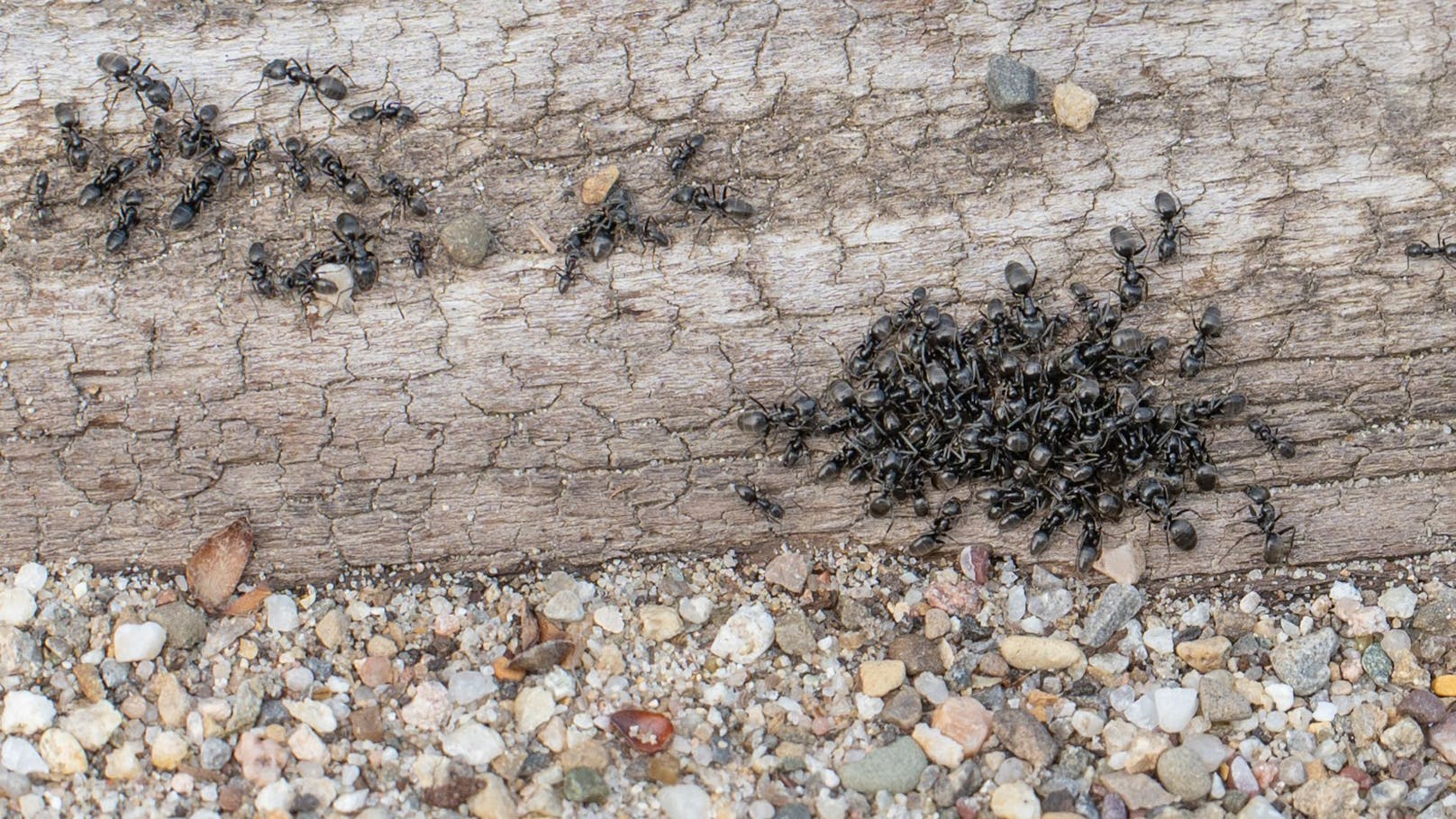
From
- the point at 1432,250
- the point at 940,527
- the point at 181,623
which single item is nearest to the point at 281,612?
the point at 181,623

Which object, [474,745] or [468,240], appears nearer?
[474,745]

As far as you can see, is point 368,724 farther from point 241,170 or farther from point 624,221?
point 241,170

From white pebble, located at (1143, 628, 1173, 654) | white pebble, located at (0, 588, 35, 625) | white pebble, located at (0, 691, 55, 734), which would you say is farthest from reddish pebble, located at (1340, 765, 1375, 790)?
white pebble, located at (0, 588, 35, 625)

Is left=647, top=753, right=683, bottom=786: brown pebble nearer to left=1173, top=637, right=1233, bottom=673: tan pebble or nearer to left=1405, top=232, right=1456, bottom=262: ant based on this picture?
left=1173, top=637, right=1233, bottom=673: tan pebble

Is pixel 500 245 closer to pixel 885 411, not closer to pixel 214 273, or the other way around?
pixel 214 273

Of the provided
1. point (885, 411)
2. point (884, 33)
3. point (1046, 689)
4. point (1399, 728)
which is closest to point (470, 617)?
point (885, 411)

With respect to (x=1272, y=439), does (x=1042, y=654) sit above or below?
below

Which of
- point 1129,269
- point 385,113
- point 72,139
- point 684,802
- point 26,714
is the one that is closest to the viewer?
point 684,802
